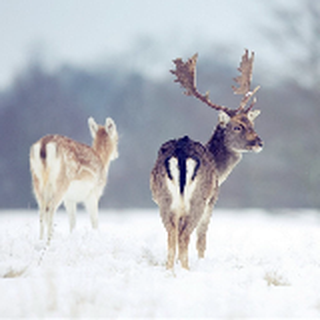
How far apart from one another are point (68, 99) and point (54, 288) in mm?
26591

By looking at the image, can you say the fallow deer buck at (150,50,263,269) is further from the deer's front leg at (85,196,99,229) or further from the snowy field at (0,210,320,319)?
the deer's front leg at (85,196,99,229)

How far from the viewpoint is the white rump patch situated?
195 inches

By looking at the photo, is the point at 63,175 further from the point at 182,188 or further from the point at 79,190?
the point at 182,188

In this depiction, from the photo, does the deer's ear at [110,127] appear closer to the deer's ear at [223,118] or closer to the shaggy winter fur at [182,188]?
the deer's ear at [223,118]

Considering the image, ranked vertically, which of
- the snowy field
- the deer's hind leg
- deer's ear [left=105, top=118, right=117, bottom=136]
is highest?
deer's ear [left=105, top=118, right=117, bottom=136]

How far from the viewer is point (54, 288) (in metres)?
3.37

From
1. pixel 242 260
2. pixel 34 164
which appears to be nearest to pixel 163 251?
pixel 242 260

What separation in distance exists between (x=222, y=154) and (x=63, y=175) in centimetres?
241

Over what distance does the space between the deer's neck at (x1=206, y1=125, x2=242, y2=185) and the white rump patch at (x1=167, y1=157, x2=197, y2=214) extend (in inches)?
57.2

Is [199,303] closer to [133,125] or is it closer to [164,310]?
[164,310]

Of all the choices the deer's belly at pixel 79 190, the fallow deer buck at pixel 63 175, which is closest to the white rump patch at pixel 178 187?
the fallow deer buck at pixel 63 175

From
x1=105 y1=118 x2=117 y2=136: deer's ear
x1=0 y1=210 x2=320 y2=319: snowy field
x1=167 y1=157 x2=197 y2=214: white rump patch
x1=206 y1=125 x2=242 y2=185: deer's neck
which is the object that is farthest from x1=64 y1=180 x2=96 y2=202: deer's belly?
x1=167 y1=157 x2=197 y2=214: white rump patch

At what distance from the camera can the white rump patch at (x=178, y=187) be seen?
4.94m

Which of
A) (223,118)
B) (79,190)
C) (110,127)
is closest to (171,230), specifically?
(223,118)
